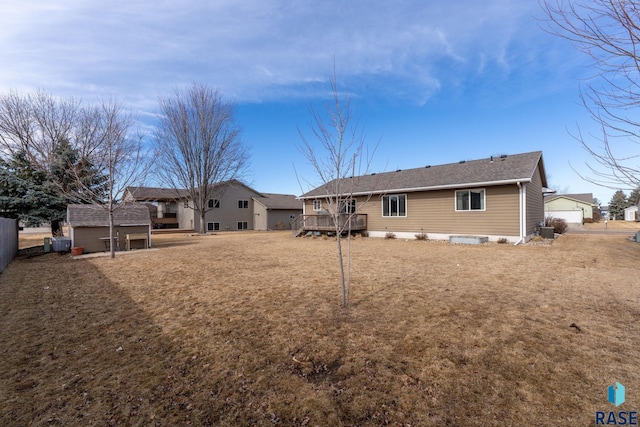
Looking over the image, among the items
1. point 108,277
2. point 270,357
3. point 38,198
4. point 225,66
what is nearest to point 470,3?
point 270,357

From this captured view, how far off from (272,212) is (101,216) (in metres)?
19.8

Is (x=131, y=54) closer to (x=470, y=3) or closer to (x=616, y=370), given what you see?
(x=470, y=3)

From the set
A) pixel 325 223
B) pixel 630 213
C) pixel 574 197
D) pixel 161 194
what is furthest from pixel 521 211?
pixel 630 213

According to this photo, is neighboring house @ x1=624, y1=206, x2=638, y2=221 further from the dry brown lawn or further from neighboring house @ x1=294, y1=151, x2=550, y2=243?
the dry brown lawn

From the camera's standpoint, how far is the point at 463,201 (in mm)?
14781

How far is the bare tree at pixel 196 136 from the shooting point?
25.6m

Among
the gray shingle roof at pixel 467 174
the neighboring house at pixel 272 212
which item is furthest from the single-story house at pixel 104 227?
the neighboring house at pixel 272 212

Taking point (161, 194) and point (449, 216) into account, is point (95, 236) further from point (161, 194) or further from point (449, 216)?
point (161, 194)

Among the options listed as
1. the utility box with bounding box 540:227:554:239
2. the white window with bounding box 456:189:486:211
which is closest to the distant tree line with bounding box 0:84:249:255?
the white window with bounding box 456:189:486:211

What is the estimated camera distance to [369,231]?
18578 millimetres

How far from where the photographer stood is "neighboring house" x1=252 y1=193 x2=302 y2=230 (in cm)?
3195

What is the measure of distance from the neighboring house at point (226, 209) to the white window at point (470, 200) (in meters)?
21.6

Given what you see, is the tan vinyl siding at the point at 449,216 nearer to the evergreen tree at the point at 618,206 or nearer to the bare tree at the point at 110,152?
the bare tree at the point at 110,152
